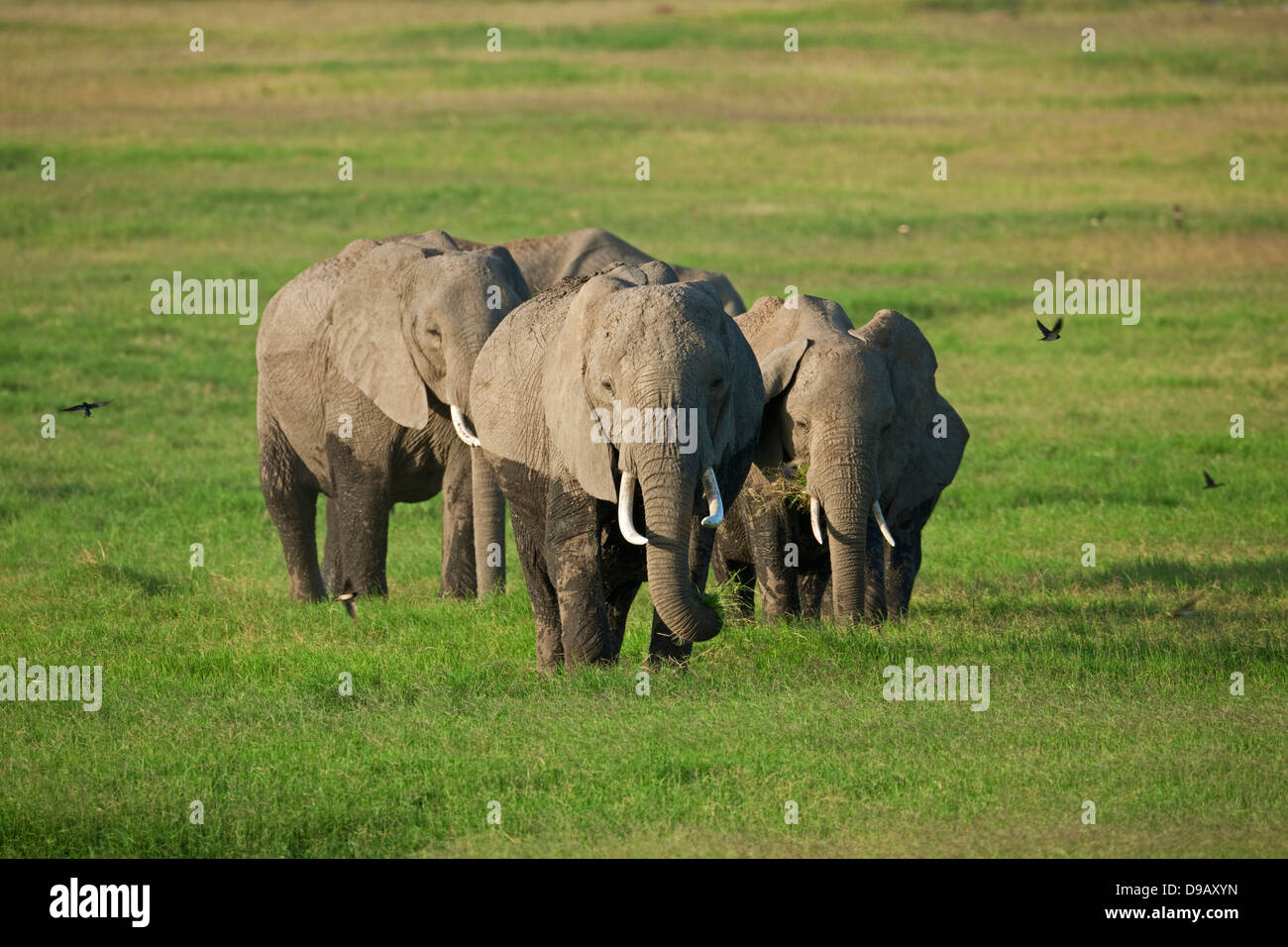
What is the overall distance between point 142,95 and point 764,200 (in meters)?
19.8

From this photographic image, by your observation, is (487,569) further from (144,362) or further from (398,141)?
(398,141)

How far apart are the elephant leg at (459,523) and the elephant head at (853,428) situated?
7.85 feet

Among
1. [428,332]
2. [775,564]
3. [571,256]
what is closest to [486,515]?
[428,332]

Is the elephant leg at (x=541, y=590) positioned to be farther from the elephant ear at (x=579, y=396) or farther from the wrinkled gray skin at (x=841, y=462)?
the wrinkled gray skin at (x=841, y=462)

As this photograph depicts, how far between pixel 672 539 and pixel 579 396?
3.50ft

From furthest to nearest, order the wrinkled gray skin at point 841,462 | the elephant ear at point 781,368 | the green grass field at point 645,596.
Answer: the elephant ear at point 781,368 → the wrinkled gray skin at point 841,462 → the green grass field at point 645,596

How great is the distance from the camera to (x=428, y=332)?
1388 centimetres

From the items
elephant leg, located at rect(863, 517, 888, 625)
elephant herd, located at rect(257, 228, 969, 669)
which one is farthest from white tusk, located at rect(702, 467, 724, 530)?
elephant leg, located at rect(863, 517, 888, 625)

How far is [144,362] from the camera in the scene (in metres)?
24.7

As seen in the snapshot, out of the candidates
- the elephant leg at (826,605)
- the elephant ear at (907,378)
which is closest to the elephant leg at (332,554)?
the elephant leg at (826,605)

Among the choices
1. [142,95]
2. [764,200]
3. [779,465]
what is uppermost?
[142,95]

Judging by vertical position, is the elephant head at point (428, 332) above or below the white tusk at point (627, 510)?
above

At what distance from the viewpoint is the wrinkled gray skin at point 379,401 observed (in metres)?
13.8

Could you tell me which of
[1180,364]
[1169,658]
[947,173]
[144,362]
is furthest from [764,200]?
[1169,658]
